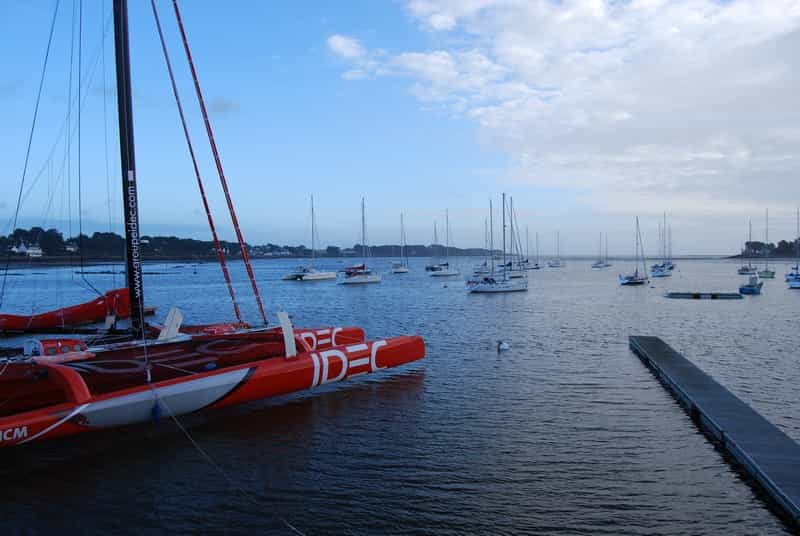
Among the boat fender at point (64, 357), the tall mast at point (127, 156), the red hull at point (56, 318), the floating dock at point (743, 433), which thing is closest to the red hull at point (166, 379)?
the boat fender at point (64, 357)

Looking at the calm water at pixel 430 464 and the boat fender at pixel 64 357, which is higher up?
the boat fender at pixel 64 357

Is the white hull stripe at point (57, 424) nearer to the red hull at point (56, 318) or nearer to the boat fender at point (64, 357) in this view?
the boat fender at point (64, 357)

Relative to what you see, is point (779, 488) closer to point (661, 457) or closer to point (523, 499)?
point (661, 457)

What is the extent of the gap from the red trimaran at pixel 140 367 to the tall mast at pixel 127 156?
0.7 inches

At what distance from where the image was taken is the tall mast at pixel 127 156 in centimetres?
1057

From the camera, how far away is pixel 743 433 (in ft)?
29.0

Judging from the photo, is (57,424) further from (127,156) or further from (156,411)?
(127,156)

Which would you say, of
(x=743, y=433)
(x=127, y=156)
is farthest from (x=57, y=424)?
(x=743, y=433)

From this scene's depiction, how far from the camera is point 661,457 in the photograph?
8.48 metres

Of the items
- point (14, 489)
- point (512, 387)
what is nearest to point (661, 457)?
point (512, 387)

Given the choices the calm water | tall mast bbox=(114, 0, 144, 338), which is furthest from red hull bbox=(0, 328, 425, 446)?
tall mast bbox=(114, 0, 144, 338)

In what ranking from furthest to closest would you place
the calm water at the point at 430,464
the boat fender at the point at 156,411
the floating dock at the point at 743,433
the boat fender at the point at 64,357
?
1. the boat fender at the point at 64,357
2. the boat fender at the point at 156,411
3. the floating dock at the point at 743,433
4. the calm water at the point at 430,464

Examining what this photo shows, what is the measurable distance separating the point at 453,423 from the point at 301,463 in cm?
305

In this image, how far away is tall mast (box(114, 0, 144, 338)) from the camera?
10.6m
